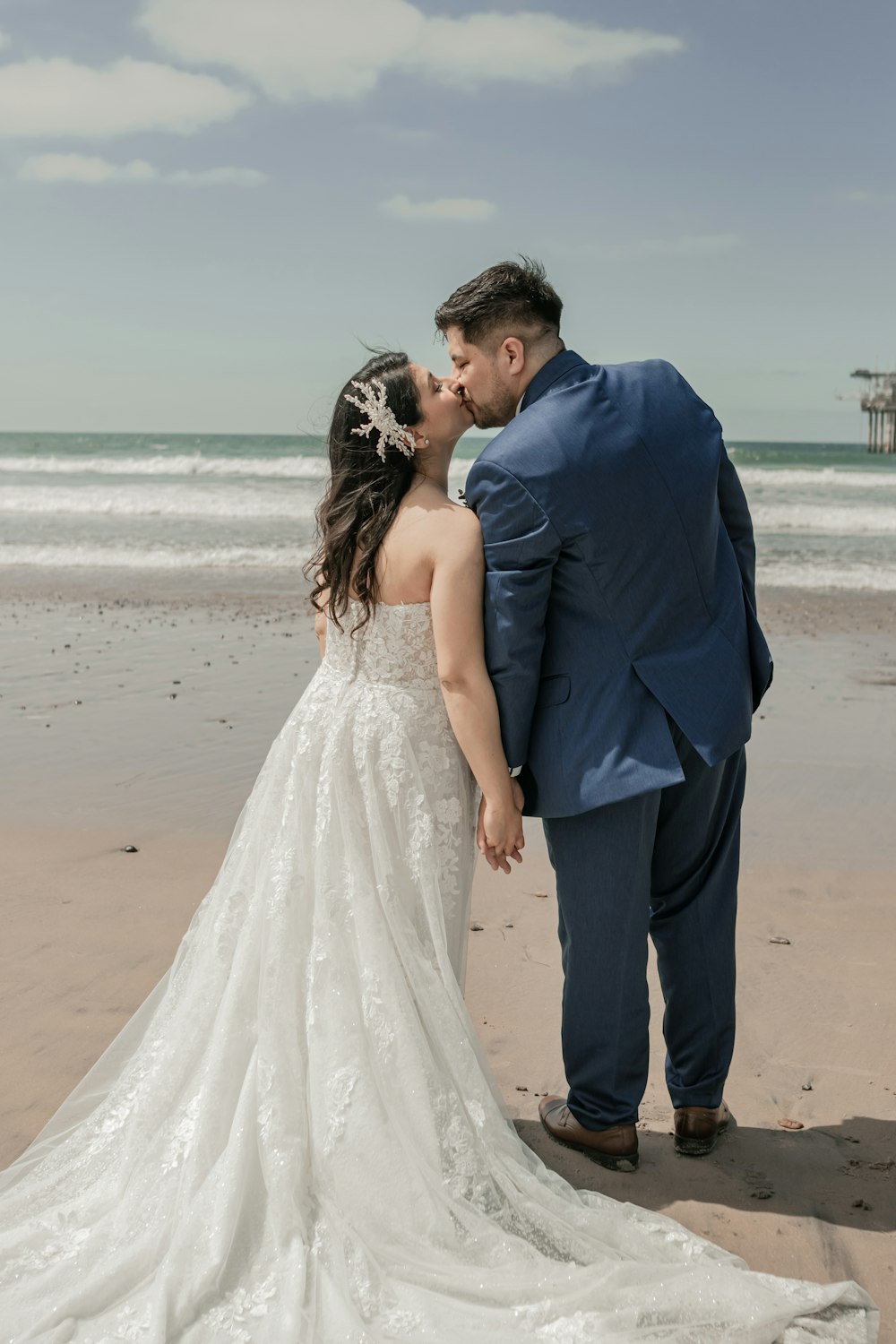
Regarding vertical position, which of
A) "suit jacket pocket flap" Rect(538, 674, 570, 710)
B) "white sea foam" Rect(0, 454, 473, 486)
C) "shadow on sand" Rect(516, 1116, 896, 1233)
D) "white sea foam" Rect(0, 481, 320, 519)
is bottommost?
"shadow on sand" Rect(516, 1116, 896, 1233)

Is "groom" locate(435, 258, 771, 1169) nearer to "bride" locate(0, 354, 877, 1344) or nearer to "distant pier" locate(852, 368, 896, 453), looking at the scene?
"bride" locate(0, 354, 877, 1344)

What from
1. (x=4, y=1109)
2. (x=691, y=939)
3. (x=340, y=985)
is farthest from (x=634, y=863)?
(x=4, y=1109)

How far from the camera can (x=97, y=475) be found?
29.7 meters

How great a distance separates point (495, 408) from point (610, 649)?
640mm

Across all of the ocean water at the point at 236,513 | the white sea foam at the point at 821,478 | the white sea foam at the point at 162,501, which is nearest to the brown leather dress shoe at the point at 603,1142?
the ocean water at the point at 236,513

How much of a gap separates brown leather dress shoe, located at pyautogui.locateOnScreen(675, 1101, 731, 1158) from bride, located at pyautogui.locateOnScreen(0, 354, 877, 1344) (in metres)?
0.50

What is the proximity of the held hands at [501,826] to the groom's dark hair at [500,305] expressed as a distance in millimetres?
1050

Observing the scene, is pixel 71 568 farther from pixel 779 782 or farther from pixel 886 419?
pixel 886 419

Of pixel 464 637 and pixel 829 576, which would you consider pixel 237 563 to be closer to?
pixel 829 576

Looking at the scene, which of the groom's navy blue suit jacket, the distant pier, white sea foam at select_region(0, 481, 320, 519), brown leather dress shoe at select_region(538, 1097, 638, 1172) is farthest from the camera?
the distant pier

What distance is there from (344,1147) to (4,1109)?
3.71 feet

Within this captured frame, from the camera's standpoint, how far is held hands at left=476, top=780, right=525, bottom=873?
2.71 meters

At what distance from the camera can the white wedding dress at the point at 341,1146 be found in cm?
218

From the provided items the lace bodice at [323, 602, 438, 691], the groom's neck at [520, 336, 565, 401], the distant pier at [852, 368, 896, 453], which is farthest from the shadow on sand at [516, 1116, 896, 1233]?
the distant pier at [852, 368, 896, 453]
